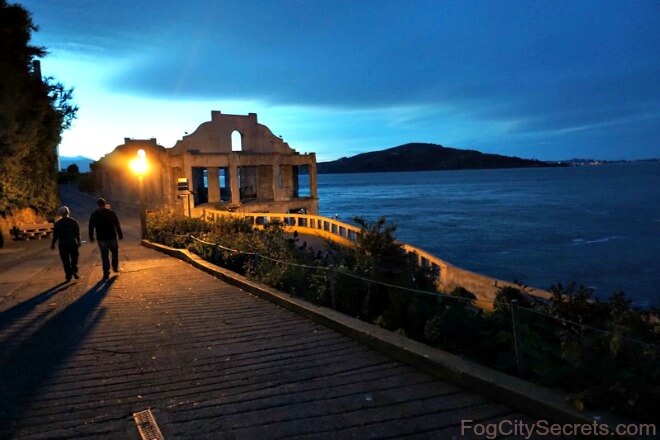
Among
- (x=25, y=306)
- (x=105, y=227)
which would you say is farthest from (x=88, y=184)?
(x=25, y=306)

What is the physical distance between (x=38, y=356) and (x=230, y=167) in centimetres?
2930

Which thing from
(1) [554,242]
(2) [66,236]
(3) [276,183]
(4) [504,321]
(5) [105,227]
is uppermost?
(3) [276,183]

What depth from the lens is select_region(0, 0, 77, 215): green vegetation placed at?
18781 mm

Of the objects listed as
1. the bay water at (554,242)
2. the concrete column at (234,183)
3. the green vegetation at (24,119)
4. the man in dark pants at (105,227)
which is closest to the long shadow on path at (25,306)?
the man in dark pants at (105,227)

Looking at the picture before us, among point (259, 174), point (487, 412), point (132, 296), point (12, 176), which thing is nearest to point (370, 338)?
point (487, 412)

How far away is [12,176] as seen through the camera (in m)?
21.2

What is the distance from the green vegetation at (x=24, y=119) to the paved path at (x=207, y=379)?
1342 centimetres

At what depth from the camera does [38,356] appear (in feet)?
18.5

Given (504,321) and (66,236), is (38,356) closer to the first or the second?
(66,236)

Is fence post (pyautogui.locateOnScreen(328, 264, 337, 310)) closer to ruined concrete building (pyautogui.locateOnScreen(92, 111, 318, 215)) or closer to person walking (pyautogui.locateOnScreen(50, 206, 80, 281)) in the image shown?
person walking (pyautogui.locateOnScreen(50, 206, 80, 281))

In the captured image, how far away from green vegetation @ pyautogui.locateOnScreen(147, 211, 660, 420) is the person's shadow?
3.05 m

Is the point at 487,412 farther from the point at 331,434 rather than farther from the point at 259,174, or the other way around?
the point at 259,174

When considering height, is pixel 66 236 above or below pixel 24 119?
below

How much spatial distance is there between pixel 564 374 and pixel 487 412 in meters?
0.70
